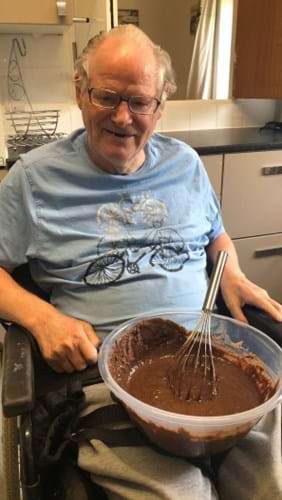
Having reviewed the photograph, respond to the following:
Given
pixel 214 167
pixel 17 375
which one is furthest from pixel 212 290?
pixel 214 167

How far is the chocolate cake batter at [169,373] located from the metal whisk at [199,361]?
11 mm

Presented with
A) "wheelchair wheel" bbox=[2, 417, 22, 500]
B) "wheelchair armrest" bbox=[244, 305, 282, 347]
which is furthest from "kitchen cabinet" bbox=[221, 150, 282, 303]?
"wheelchair wheel" bbox=[2, 417, 22, 500]

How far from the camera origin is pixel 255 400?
75 centimetres

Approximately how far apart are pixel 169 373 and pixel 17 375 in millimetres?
271

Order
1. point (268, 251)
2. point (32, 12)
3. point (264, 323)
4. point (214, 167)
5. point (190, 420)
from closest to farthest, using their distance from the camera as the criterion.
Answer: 1. point (190, 420)
2. point (264, 323)
3. point (32, 12)
4. point (214, 167)
5. point (268, 251)

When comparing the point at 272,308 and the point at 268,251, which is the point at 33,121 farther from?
the point at 272,308

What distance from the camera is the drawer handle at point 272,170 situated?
2.02m

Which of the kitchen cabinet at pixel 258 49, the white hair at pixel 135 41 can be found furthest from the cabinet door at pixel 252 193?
the white hair at pixel 135 41

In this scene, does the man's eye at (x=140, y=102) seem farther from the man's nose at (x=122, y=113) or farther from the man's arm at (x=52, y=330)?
the man's arm at (x=52, y=330)

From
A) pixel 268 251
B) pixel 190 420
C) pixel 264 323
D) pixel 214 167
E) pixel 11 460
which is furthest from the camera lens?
pixel 268 251

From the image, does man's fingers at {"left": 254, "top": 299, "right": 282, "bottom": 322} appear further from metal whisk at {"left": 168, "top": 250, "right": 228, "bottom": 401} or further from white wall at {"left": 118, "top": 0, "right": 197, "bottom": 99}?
white wall at {"left": 118, "top": 0, "right": 197, "bottom": 99}

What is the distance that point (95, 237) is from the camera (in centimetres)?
101

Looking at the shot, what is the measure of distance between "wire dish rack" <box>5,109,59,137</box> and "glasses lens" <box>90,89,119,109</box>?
119 centimetres

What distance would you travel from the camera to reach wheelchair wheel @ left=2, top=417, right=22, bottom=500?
2.57ft
